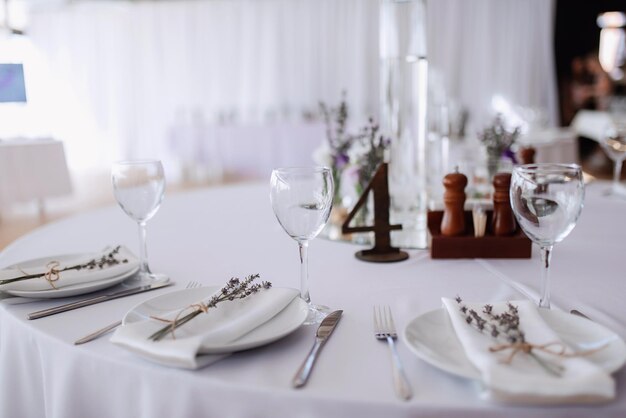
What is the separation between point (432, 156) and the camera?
248 centimetres

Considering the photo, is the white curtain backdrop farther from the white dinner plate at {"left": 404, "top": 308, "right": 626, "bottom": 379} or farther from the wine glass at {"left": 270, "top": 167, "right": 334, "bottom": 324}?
the white dinner plate at {"left": 404, "top": 308, "right": 626, "bottom": 379}

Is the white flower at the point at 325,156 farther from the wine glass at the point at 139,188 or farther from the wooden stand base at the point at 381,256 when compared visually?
the wine glass at the point at 139,188

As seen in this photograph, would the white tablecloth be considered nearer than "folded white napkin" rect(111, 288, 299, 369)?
No

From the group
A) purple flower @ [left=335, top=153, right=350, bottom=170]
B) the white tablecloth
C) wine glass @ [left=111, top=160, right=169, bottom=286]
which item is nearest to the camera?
wine glass @ [left=111, top=160, right=169, bottom=286]

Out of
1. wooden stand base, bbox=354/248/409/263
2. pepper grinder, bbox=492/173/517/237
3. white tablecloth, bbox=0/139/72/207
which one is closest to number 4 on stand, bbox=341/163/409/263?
wooden stand base, bbox=354/248/409/263

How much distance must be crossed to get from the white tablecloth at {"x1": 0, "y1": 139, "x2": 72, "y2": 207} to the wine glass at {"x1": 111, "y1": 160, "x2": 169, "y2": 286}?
380 cm

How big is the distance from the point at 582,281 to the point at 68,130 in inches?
415

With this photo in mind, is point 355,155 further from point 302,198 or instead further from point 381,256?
point 302,198

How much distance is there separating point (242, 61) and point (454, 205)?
8909mm

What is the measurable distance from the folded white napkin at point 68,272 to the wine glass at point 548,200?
0.73 m

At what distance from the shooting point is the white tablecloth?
456 cm

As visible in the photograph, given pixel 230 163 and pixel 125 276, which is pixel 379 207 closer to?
pixel 125 276

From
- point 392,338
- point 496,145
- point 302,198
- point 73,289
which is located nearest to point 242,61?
point 496,145

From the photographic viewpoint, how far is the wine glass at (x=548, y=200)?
2.63 ft
